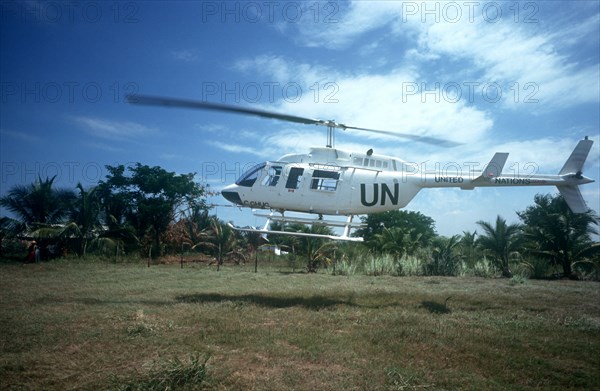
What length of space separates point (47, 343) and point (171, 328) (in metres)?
2.06

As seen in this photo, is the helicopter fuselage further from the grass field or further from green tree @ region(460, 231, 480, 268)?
green tree @ region(460, 231, 480, 268)

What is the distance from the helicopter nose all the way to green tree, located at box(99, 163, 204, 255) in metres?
18.9

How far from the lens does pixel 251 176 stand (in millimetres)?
12391

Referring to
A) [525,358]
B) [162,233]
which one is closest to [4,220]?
[162,233]

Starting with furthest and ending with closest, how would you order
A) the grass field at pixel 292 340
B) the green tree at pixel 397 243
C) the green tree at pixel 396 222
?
the green tree at pixel 396 222
the green tree at pixel 397 243
the grass field at pixel 292 340

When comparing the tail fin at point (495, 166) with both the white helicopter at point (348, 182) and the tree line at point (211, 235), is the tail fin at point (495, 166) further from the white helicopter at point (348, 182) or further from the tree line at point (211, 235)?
the tree line at point (211, 235)

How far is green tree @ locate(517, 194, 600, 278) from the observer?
21.2 meters

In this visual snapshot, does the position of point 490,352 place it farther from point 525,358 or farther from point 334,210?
point 334,210

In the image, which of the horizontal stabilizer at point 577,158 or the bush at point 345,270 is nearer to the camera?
the horizontal stabilizer at point 577,158

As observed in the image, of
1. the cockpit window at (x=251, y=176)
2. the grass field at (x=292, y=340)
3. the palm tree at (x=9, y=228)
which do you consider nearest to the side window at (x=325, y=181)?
the cockpit window at (x=251, y=176)

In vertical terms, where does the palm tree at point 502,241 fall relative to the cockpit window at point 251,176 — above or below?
below

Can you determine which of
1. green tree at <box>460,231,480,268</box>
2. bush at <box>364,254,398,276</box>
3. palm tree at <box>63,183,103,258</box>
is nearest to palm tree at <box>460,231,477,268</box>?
green tree at <box>460,231,480,268</box>

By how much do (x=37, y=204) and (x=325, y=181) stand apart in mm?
22721

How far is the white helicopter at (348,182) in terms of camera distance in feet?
39.4
